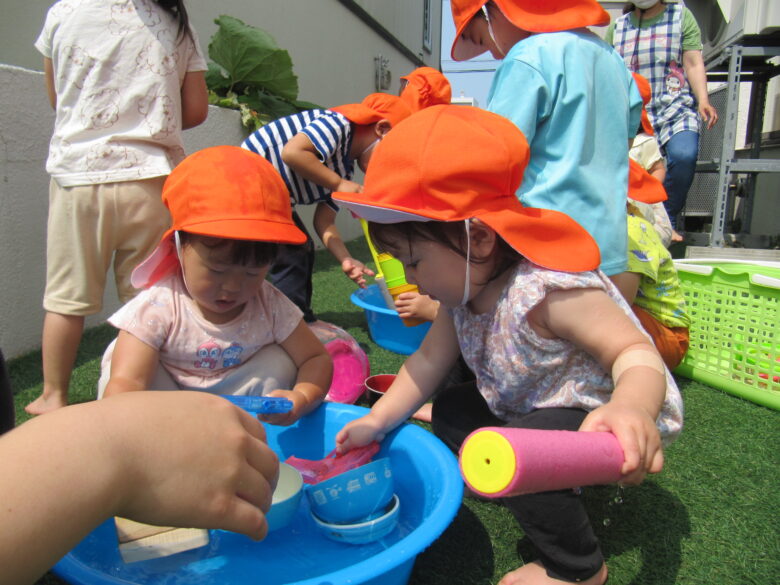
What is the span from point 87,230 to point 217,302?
0.60 metres

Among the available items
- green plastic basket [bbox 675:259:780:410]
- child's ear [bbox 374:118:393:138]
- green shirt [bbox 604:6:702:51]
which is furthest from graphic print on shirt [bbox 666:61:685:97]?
child's ear [bbox 374:118:393:138]

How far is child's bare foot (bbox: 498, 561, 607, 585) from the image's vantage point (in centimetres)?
104

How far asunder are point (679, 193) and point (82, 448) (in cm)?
370

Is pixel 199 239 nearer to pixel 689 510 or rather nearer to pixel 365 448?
pixel 365 448

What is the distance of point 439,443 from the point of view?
1188mm

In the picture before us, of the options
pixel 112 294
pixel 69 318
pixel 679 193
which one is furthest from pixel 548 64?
pixel 679 193

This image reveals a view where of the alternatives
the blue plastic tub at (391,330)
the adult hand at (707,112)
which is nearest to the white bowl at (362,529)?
the blue plastic tub at (391,330)

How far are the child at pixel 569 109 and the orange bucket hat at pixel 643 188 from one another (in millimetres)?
332

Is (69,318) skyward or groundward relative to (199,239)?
groundward

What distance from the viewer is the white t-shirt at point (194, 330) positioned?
1.34 m

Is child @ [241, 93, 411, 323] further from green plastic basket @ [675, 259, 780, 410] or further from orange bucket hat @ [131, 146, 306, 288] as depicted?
green plastic basket @ [675, 259, 780, 410]

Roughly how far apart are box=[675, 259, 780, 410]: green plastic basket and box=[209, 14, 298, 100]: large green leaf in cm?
262

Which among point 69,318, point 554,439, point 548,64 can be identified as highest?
point 548,64

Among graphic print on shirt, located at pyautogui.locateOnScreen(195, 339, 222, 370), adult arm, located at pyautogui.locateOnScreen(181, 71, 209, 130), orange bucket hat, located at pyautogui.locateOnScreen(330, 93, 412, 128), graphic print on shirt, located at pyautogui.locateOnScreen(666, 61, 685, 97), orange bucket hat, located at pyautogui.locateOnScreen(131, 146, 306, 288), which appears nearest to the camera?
orange bucket hat, located at pyautogui.locateOnScreen(131, 146, 306, 288)
